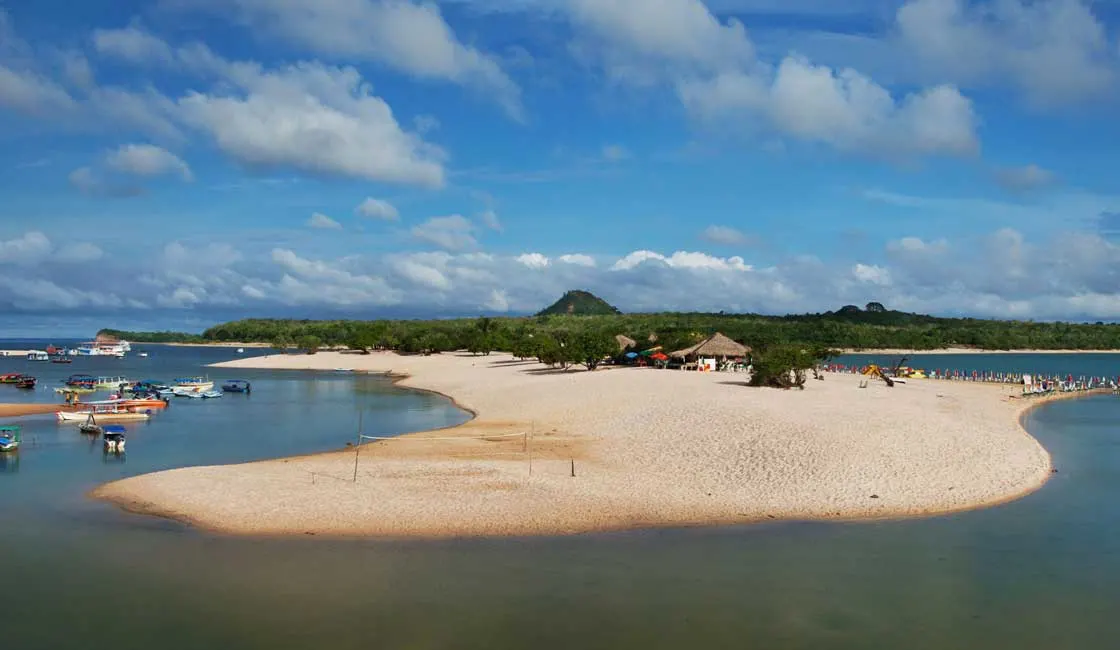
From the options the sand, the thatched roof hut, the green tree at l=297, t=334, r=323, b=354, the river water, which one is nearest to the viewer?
the river water

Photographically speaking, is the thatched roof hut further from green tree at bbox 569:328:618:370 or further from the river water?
the river water

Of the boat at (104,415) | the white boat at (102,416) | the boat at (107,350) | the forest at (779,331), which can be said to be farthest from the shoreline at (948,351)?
the white boat at (102,416)

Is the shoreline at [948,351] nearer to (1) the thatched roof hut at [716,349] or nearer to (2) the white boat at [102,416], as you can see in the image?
(1) the thatched roof hut at [716,349]

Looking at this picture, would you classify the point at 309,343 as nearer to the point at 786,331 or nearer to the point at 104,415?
the point at 786,331

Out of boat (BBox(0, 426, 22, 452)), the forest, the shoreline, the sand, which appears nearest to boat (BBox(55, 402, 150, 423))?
boat (BBox(0, 426, 22, 452))

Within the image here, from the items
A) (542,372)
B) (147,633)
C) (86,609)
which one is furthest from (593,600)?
(542,372)

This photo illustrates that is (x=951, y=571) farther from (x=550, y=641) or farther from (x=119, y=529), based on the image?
(x=119, y=529)
